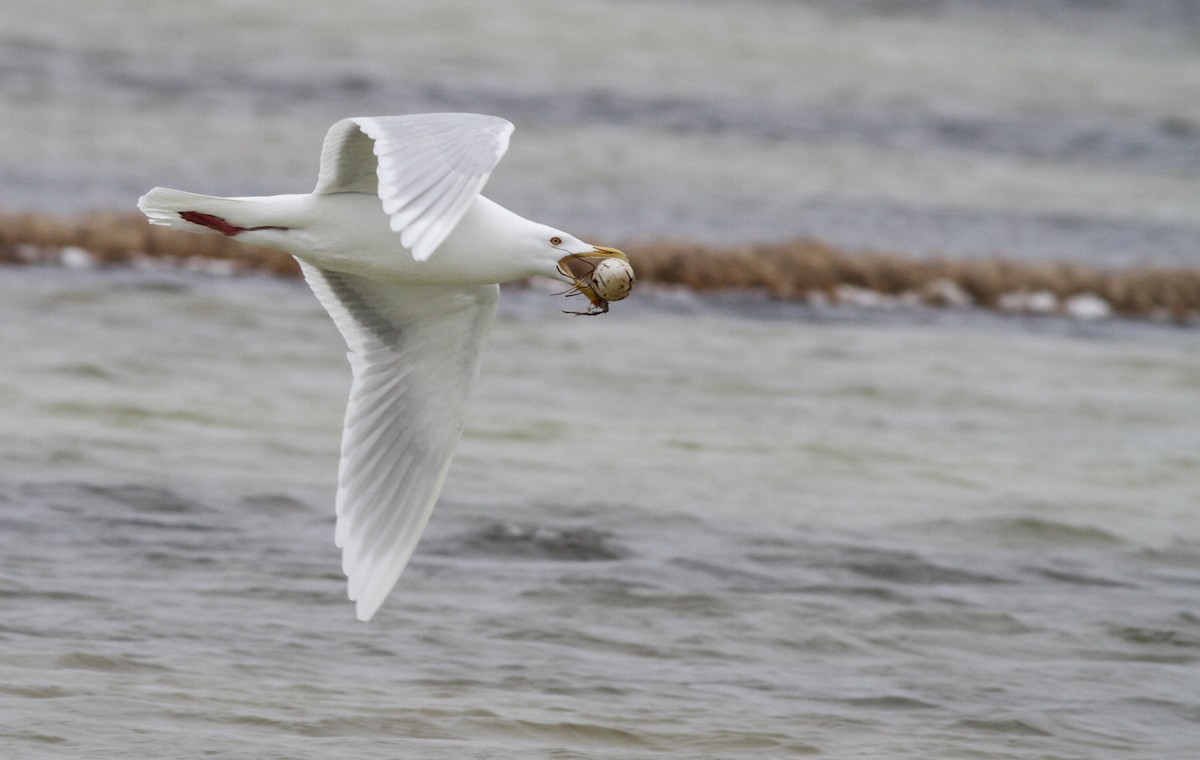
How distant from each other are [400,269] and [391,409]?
97cm

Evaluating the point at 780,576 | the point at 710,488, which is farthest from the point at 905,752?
the point at 710,488

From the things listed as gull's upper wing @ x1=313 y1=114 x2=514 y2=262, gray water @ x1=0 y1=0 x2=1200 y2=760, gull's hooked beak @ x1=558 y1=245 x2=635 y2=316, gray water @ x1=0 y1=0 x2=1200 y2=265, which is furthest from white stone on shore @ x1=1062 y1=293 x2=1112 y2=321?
gull's upper wing @ x1=313 y1=114 x2=514 y2=262

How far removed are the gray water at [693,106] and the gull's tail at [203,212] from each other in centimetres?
1187

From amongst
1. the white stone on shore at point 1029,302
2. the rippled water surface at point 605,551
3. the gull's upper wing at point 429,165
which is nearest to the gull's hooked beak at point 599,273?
the gull's upper wing at point 429,165

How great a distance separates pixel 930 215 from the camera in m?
20.9

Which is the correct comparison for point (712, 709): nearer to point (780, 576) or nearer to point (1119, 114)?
point (780, 576)

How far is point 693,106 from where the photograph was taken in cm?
2434

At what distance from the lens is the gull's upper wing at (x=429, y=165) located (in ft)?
15.7

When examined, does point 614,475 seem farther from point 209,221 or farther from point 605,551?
point 209,221

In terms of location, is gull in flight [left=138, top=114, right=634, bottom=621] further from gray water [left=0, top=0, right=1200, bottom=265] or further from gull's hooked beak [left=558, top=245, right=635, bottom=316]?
gray water [left=0, top=0, right=1200, bottom=265]

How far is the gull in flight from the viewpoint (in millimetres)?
5129

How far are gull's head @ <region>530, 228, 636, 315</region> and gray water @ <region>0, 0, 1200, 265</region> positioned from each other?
12041 millimetres

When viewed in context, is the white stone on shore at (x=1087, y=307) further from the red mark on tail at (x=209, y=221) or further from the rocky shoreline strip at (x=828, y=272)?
the red mark on tail at (x=209, y=221)

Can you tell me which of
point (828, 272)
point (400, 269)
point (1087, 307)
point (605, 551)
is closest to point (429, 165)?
point (400, 269)
